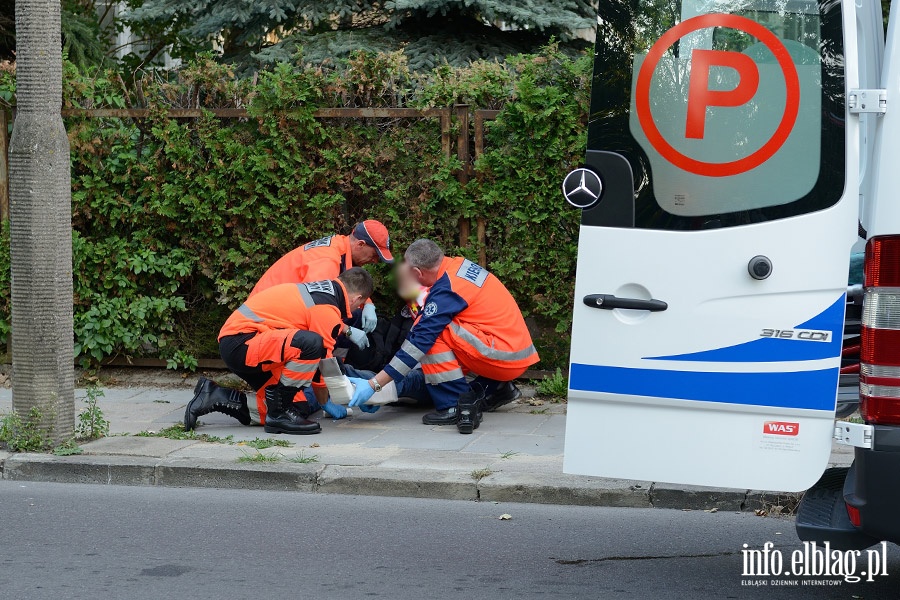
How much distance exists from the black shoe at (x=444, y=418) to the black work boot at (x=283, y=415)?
76 centimetres

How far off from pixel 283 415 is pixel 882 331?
456cm

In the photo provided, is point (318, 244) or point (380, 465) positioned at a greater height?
point (318, 244)

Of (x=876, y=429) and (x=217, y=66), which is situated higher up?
(x=217, y=66)

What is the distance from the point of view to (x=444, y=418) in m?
7.49

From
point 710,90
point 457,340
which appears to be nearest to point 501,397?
point 457,340

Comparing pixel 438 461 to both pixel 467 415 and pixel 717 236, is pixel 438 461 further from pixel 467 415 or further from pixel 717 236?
pixel 717 236

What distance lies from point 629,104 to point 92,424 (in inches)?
182

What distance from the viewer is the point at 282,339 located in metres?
7.07

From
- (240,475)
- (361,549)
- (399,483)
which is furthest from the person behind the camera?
(240,475)

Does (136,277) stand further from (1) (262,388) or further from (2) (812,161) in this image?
(2) (812,161)

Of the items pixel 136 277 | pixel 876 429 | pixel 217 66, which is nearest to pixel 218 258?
pixel 136 277

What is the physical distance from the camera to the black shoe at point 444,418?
7.48 meters

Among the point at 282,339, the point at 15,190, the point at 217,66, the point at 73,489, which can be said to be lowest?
the point at 73,489

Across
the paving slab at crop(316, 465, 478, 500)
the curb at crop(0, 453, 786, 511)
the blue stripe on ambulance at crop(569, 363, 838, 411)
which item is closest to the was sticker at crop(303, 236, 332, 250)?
the curb at crop(0, 453, 786, 511)
